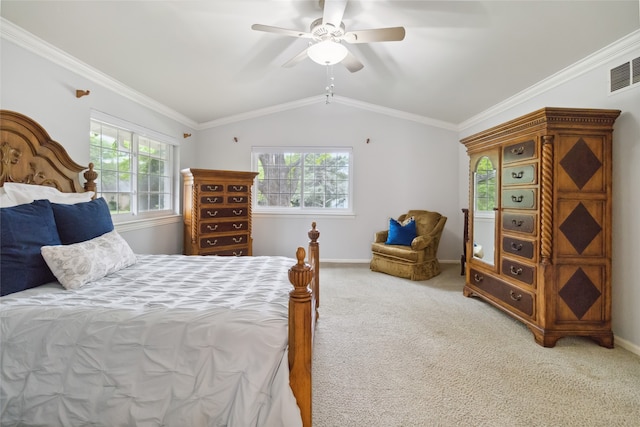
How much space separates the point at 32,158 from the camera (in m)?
2.21

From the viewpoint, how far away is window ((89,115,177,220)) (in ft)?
10.5

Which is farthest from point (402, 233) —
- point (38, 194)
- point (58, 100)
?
point (58, 100)

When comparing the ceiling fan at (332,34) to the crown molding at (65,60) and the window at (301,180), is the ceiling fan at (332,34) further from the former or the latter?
the window at (301,180)

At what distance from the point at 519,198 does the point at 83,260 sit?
327 cm

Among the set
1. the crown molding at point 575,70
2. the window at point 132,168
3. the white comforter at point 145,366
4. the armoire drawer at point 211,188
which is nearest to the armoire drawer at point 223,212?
the armoire drawer at point 211,188

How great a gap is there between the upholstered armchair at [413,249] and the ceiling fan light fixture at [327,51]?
2.78m

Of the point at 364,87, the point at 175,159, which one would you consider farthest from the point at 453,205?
the point at 175,159

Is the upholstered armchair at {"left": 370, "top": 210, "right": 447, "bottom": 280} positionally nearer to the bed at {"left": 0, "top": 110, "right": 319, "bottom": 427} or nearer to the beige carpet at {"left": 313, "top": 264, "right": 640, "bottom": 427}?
the beige carpet at {"left": 313, "top": 264, "right": 640, "bottom": 427}

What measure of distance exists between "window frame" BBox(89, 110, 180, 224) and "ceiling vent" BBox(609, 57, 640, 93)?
4.50 m

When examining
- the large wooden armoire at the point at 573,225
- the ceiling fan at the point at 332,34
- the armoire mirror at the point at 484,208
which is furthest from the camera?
the armoire mirror at the point at 484,208

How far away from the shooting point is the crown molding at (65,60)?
2.16 meters

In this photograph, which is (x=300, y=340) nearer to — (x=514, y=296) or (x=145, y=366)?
(x=145, y=366)

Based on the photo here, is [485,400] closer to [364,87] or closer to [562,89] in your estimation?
[562,89]

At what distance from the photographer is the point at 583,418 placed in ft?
5.30
